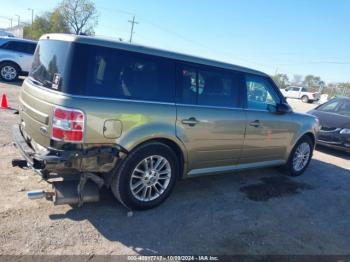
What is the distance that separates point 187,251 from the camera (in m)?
3.32

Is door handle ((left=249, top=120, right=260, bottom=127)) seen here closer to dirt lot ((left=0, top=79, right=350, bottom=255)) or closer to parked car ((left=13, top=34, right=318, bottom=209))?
parked car ((left=13, top=34, right=318, bottom=209))

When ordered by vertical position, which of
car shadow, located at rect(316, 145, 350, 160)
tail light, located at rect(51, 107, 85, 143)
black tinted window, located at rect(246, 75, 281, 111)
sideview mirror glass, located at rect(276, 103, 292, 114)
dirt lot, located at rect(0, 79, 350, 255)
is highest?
black tinted window, located at rect(246, 75, 281, 111)

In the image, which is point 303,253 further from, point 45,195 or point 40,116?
point 40,116

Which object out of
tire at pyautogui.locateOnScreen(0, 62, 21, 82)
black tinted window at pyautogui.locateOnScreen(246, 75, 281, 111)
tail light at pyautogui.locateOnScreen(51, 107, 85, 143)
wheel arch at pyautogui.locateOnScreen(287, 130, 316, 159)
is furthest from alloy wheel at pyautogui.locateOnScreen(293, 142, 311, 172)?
tire at pyautogui.locateOnScreen(0, 62, 21, 82)

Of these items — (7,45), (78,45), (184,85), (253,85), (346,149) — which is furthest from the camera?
(7,45)

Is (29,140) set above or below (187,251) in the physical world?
above

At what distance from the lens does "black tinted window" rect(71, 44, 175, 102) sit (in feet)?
10.7

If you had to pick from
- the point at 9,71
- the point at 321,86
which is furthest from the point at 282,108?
the point at 321,86

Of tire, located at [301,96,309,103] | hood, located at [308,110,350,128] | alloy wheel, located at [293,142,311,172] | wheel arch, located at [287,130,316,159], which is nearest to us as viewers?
wheel arch, located at [287,130,316,159]

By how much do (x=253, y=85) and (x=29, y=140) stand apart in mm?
3273

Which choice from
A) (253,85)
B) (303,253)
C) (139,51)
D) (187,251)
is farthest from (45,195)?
(253,85)

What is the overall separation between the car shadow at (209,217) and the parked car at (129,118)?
27 cm

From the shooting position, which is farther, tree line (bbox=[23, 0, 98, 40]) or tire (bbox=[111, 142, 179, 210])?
tree line (bbox=[23, 0, 98, 40])

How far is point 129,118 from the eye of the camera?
352 cm
